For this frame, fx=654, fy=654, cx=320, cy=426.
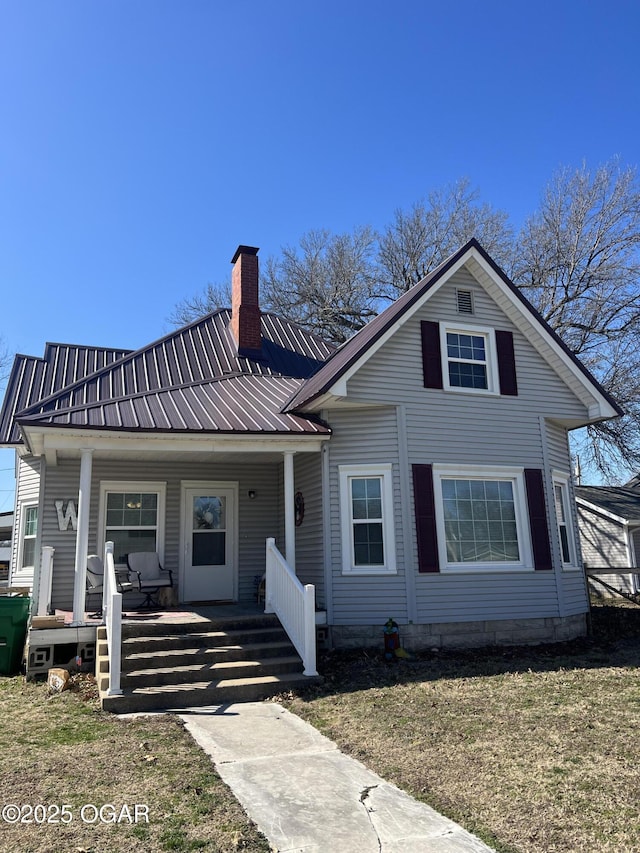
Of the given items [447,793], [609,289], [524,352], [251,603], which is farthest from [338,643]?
[609,289]

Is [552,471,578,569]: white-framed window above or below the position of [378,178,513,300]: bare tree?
below

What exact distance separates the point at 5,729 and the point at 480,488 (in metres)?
7.51

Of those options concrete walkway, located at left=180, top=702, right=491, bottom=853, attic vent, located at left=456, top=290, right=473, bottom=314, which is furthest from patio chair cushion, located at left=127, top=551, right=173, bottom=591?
attic vent, located at left=456, top=290, right=473, bottom=314

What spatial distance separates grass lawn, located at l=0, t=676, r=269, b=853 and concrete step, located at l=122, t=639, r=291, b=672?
91 cm

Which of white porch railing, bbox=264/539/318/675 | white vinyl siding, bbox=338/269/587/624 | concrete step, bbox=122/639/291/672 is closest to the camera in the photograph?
concrete step, bbox=122/639/291/672

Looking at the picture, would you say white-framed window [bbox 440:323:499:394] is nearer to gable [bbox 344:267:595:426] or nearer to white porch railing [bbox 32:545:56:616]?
gable [bbox 344:267:595:426]

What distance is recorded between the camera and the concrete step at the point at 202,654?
7875 mm

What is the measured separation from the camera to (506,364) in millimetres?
11453

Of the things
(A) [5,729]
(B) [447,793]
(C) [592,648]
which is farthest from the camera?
(C) [592,648]

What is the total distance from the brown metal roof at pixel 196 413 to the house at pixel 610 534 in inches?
581

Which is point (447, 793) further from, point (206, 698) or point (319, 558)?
point (319, 558)

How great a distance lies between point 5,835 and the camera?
13.0 ft

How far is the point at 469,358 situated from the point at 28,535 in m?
→ 8.87

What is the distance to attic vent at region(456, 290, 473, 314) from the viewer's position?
1147cm
